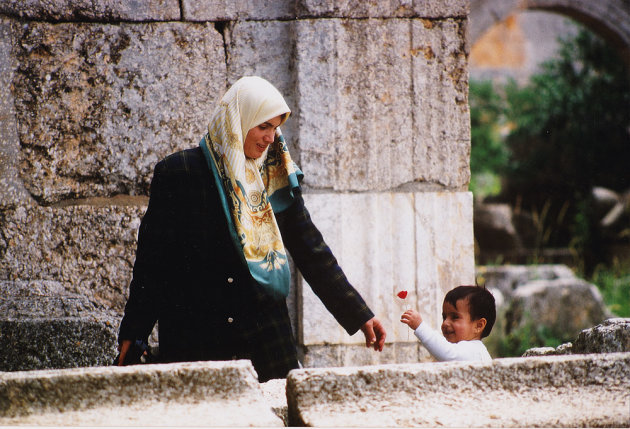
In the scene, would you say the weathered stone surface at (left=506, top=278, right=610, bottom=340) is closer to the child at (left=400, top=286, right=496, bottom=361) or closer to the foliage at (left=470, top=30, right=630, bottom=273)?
the foliage at (left=470, top=30, right=630, bottom=273)

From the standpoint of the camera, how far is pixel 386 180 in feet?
10.6

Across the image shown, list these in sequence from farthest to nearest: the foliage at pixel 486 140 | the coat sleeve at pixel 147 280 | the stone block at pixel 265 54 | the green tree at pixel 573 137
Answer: the foliage at pixel 486 140 → the green tree at pixel 573 137 → the stone block at pixel 265 54 → the coat sleeve at pixel 147 280

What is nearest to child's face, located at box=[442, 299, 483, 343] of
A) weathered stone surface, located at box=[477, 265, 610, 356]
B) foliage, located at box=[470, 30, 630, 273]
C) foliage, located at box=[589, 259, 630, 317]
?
weathered stone surface, located at box=[477, 265, 610, 356]

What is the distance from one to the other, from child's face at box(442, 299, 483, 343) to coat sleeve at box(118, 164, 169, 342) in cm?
105

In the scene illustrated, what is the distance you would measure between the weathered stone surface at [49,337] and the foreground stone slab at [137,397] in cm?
114

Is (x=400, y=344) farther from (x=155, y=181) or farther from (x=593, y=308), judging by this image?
(x=593, y=308)

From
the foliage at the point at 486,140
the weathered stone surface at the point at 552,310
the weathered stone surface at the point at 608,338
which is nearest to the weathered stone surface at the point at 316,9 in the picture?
the weathered stone surface at the point at 608,338

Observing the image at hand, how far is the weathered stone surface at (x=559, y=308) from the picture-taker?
6.76m

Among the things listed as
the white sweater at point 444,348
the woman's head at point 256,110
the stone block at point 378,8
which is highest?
the stone block at point 378,8

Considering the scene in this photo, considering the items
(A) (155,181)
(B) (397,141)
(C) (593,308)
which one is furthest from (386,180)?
(C) (593,308)

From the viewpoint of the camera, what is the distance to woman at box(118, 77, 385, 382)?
8.10ft

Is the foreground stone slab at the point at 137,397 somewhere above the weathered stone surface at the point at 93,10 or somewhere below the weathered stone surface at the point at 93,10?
below

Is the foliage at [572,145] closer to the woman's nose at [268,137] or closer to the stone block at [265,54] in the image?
the stone block at [265,54]

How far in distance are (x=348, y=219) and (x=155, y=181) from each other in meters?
1.00
